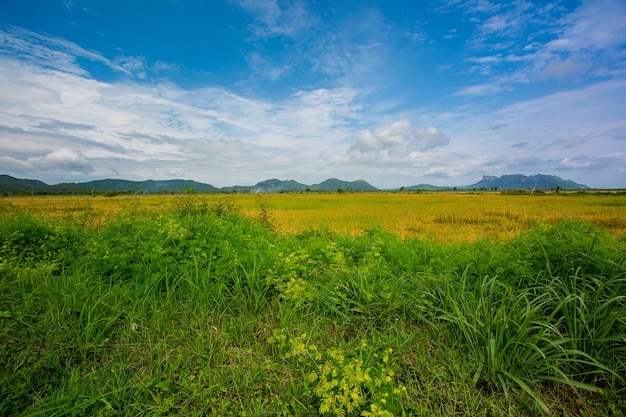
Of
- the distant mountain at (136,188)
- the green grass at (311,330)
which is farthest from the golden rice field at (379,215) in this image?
the green grass at (311,330)

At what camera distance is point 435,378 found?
2.61 metres

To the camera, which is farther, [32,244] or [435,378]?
[32,244]

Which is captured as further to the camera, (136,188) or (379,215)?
(379,215)

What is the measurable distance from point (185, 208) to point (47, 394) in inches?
204

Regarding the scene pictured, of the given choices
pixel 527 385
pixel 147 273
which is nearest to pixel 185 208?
pixel 147 273

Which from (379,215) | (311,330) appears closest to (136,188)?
(311,330)

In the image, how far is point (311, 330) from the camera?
2.96 m

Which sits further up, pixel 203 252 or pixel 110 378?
pixel 203 252

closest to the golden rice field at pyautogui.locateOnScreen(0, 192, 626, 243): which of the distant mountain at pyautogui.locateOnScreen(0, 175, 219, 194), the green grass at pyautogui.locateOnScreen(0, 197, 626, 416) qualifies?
the distant mountain at pyautogui.locateOnScreen(0, 175, 219, 194)

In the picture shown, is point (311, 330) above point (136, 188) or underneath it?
underneath

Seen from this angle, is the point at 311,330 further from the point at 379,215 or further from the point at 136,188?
the point at 379,215

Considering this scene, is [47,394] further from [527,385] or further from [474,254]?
[474,254]

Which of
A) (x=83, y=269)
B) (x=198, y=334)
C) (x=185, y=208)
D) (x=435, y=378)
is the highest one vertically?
(x=185, y=208)

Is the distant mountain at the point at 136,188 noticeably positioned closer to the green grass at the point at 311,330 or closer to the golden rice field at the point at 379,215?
the golden rice field at the point at 379,215
